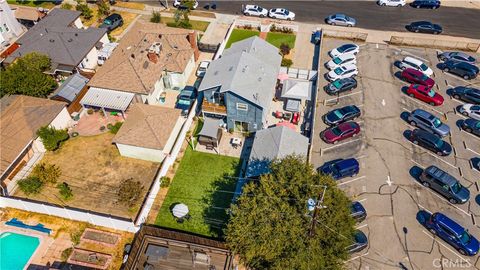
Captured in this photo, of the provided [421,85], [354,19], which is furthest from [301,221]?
[354,19]

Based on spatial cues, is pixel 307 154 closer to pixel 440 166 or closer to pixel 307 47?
pixel 440 166

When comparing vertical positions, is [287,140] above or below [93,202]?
above

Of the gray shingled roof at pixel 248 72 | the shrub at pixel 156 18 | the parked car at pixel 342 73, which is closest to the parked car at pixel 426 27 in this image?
the parked car at pixel 342 73

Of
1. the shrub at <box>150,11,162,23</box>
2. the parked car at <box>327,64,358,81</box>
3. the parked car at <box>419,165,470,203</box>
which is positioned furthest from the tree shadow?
the shrub at <box>150,11,162,23</box>

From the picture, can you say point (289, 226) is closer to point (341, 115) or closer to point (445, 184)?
point (445, 184)

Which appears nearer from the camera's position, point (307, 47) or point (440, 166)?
point (440, 166)

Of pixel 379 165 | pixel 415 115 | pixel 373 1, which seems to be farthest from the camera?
pixel 373 1

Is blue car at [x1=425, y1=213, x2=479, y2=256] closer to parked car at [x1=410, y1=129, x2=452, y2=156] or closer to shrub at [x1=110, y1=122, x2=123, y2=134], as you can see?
parked car at [x1=410, y1=129, x2=452, y2=156]

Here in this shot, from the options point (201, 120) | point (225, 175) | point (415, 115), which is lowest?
point (225, 175)

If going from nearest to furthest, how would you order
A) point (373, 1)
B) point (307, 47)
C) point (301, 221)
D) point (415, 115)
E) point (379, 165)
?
point (301, 221) → point (379, 165) → point (415, 115) → point (307, 47) → point (373, 1)
